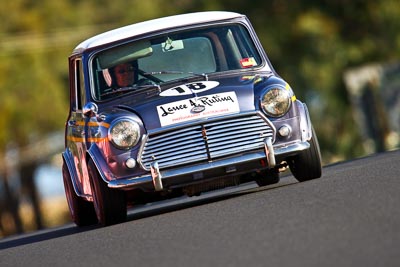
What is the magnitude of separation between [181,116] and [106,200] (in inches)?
35.7

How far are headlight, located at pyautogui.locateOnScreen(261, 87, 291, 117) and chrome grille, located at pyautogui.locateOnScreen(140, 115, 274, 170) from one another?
15cm

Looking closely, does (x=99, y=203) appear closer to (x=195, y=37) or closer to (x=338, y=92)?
(x=195, y=37)

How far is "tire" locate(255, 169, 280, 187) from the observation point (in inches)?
468

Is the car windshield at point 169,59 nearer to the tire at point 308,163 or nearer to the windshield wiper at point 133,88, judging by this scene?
the windshield wiper at point 133,88

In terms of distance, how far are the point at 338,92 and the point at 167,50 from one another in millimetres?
26729

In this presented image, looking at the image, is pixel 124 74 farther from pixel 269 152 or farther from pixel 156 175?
pixel 269 152

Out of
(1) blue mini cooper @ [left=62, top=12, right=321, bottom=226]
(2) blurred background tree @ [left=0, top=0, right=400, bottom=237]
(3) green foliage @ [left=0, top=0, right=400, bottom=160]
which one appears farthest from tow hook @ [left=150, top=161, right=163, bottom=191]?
(3) green foliage @ [left=0, top=0, right=400, bottom=160]

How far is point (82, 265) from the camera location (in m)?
9.07

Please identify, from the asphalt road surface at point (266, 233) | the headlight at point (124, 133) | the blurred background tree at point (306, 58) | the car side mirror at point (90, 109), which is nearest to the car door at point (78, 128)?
the car side mirror at point (90, 109)

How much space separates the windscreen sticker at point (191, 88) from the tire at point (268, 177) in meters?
0.95

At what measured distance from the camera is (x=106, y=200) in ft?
37.0

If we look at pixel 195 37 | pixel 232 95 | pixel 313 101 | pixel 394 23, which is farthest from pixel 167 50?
pixel 313 101

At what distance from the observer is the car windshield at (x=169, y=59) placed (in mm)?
11844

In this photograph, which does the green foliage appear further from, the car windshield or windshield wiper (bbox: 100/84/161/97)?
windshield wiper (bbox: 100/84/161/97)
